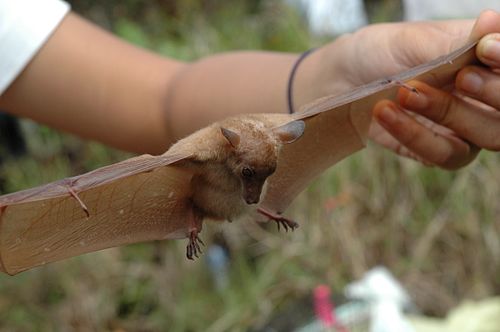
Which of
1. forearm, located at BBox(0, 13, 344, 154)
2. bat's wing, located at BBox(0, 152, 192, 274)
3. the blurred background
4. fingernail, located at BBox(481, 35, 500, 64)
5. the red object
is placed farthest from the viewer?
the blurred background

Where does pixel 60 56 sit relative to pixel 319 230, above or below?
above

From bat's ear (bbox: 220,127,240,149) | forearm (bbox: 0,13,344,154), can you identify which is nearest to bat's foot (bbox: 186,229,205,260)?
bat's ear (bbox: 220,127,240,149)

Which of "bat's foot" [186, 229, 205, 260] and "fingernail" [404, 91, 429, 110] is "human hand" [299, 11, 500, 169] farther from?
"bat's foot" [186, 229, 205, 260]

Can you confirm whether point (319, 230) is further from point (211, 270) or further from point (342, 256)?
point (211, 270)

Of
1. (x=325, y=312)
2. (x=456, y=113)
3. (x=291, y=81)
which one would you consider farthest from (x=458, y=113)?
(x=325, y=312)

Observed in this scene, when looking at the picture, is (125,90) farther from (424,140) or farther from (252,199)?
(252,199)

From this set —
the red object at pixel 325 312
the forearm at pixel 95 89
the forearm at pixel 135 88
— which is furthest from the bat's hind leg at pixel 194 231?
the red object at pixel 325 312

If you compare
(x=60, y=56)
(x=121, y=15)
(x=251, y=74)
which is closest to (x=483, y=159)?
(x=251, y=74)
